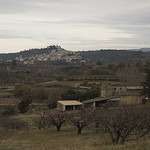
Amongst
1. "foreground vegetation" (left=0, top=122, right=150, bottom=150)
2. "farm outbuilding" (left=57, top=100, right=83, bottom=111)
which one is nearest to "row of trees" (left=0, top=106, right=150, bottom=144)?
"foreground vegetation" (left=0, top=122, right=150, bottom=150)

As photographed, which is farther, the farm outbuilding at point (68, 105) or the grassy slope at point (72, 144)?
the farm outbuilding at point (68, 105)

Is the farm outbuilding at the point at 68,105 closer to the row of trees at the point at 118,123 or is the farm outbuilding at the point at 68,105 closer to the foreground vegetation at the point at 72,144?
the row of trees at the point at 118,123

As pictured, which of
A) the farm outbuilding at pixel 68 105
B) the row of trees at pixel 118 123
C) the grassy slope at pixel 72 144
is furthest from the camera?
the farm outbuilding at pixel 68 105

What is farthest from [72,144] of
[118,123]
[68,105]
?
[68,105]

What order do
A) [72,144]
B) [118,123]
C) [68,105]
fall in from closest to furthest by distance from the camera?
1. [118,123]
2. [72,144]
3. [68,105]

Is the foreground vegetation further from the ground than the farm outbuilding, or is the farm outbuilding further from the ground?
the foreground vegetation

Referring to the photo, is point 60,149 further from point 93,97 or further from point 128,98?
point 93,97

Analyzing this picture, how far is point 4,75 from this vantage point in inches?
3051

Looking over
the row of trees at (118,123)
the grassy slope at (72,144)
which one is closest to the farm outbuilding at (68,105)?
the row of trees at (118,123)

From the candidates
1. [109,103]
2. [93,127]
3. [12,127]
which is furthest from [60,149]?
[109,103]

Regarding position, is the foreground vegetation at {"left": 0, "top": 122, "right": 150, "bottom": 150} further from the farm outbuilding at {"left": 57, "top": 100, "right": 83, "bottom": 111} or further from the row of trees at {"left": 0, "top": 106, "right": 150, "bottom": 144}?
the farm outbuilding at {"left": 57, "top": 100, "right": 83, "bottom": 111}

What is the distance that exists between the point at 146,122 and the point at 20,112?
26.7 metres

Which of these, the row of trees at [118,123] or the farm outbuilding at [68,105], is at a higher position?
the row of trees at [118,123]

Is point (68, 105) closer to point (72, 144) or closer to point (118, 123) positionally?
point (72, 144)
